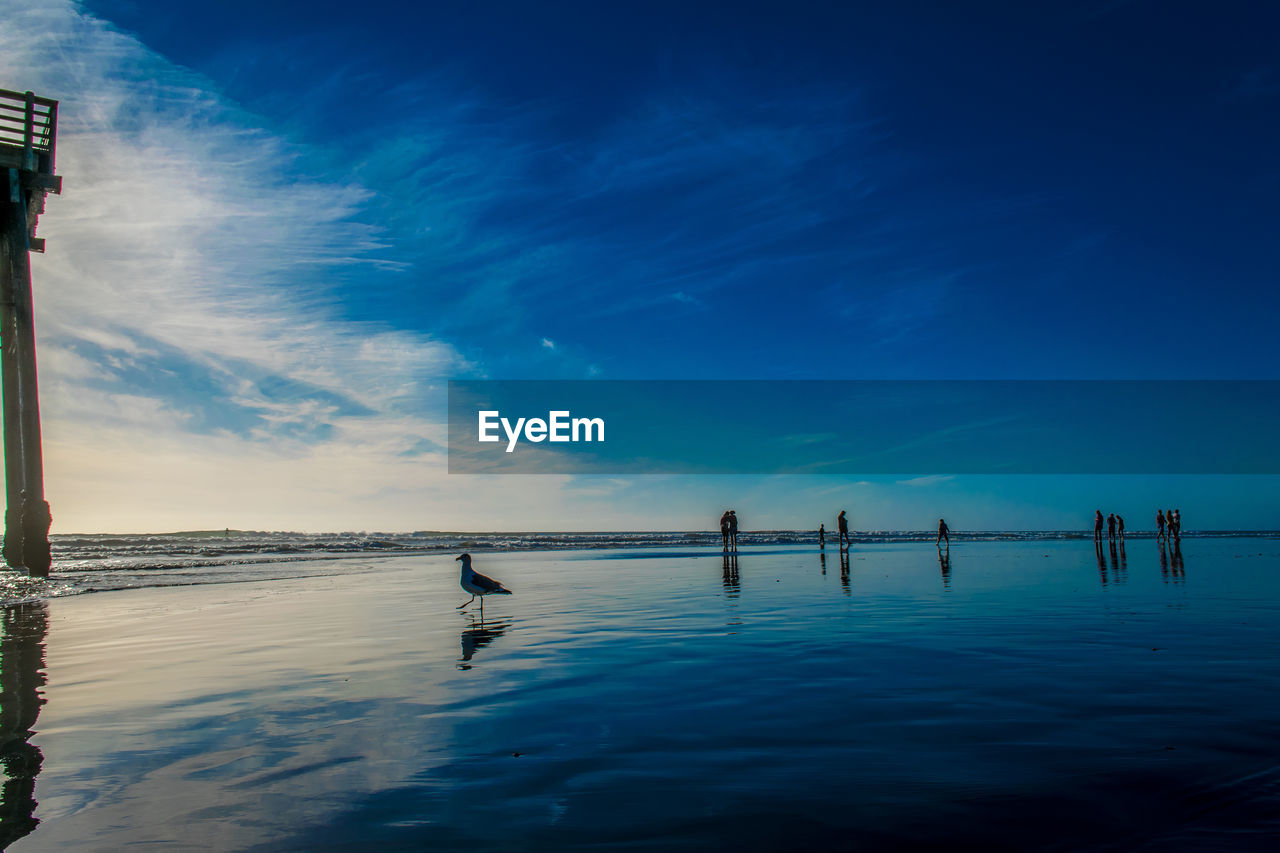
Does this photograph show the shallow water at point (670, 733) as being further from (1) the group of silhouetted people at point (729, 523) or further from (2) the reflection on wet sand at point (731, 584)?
(1) the group of silhouetted people at point (729, 523)

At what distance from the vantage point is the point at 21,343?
20.4 meters

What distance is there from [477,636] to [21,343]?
19.6 metres

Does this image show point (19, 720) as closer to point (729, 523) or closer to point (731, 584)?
point (731, 584)

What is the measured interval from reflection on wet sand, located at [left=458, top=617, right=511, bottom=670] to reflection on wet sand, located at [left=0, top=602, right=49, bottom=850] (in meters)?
3.84

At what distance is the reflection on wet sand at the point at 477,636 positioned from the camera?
8.66 m

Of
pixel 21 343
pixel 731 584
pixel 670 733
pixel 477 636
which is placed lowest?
pixel 731 584

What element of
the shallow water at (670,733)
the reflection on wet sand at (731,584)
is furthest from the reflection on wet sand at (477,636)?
the reflection on wet sand at (731,584)

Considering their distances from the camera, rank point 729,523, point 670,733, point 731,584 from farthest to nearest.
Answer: point 729,523
point 731,584
point 670,733

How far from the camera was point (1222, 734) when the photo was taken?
4859 mm

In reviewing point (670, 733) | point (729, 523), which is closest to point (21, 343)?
point (670, 733)

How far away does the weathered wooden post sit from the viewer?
66.6 ft

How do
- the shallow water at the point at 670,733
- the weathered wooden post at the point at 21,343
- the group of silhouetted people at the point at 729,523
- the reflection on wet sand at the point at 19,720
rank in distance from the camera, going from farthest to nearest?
the group of silhouetted people at the point at 729,523 → the weathered wooden post at the point at 21,343 → the reflection on wet sand at the point at 19,720 → the shallow water at the point at 670,733

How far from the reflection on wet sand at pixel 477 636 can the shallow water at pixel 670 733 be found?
9 cm

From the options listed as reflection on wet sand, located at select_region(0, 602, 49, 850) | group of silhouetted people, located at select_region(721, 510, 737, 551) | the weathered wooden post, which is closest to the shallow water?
reflection on wet sand, located at select_region(0, 602, 49, 850)
